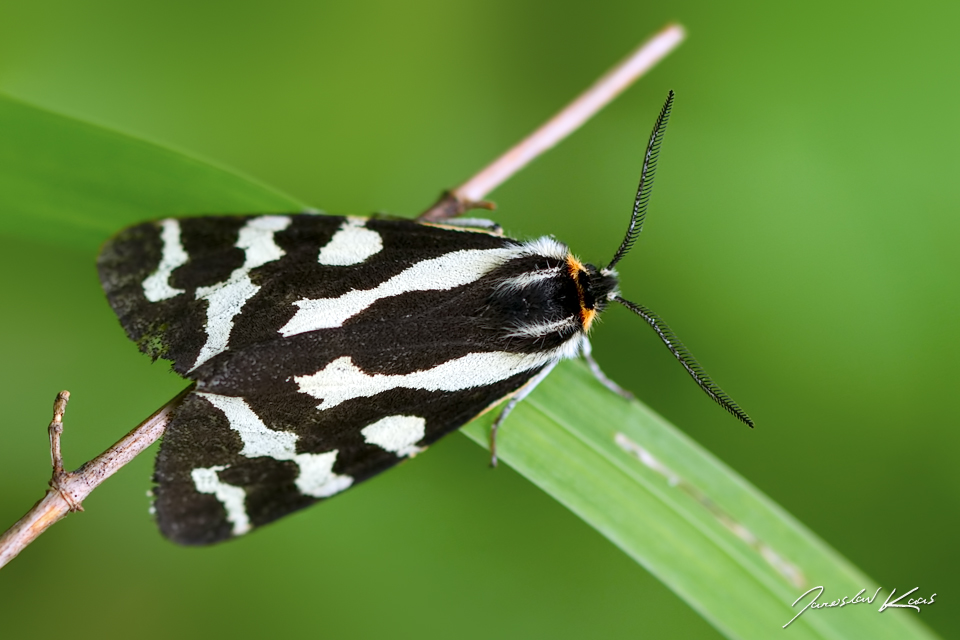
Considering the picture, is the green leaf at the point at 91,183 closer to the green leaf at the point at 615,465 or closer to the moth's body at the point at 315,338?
the green leaf at the point at 615,465

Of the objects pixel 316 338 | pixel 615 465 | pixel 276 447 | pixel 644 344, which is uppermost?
pixel 316 338

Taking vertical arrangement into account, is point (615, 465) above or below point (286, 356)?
below

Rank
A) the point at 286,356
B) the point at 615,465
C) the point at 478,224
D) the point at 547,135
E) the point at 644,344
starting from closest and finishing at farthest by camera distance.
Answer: the point at 286,356 < the point at 615,465 < the point at 478,224 < the point at 547,135 < the point at 644,344

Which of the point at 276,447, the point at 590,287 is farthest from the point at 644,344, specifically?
the point at 276,447

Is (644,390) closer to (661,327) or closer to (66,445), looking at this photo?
(661,327)

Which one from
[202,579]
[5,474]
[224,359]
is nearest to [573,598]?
[202,579]

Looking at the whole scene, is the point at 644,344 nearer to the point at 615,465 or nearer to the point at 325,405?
the point at 615,465

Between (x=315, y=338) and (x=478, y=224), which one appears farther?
(x=478, y=224)
